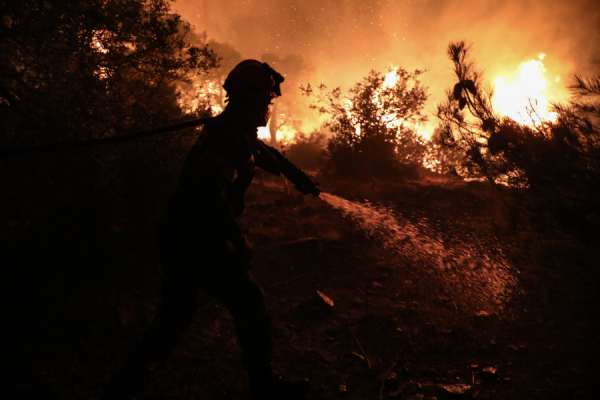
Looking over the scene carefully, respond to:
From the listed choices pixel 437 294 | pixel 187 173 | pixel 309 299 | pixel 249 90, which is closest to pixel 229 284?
pixel 187 173

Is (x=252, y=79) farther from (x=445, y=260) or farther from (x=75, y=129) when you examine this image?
(x=445, y=260)

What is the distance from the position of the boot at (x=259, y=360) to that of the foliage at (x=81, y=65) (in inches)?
111

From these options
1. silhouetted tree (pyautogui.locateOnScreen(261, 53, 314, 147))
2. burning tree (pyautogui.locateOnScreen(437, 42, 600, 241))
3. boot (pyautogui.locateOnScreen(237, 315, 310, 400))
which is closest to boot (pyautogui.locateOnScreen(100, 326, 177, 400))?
boot (pyautogui.locateOnScreen(237, 315, 310, 400))

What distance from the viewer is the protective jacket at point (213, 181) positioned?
5.26 feet

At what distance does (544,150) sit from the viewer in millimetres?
2781

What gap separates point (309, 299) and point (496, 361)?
1920 millimetres

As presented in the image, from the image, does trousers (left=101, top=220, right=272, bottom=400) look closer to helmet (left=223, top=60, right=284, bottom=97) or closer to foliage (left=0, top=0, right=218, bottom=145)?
helmet (left=223, top=60, right=284, bottom=97)

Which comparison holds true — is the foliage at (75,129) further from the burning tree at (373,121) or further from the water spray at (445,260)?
the burning tree at (373,121)

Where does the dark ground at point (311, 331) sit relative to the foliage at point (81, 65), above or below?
below

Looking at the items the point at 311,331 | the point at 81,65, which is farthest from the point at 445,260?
the point at 81,65

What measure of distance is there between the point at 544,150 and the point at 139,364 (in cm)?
370

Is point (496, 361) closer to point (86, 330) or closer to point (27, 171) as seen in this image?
point (86, 330)

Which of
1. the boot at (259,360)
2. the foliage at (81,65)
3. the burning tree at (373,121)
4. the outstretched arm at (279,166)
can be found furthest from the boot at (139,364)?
the burning tree at (373,121)

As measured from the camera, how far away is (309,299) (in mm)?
3592
